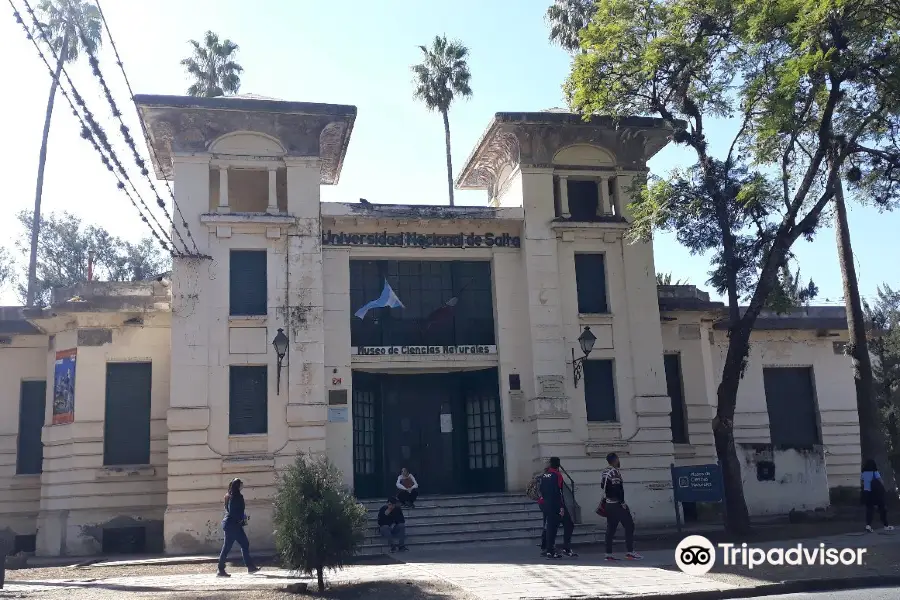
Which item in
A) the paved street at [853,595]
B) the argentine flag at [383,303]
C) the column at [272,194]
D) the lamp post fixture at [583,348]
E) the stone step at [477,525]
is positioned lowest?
the paved street at [853,595]

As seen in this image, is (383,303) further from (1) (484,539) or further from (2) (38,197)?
(2) (38,197)

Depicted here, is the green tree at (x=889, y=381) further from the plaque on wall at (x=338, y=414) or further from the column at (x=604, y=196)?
the plaque on wall at (x=338, y=414)

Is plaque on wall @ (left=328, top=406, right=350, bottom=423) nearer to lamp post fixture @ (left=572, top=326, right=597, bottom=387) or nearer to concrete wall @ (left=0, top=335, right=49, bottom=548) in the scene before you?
lamp post fixture @ (left=572, top=326, right=597, bottom=387)

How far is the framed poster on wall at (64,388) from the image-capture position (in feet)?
66.2

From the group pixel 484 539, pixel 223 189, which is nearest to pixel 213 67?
pixel 223 189

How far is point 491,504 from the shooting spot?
19.5 meters

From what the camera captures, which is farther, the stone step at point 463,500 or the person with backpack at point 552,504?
the stone step at point 463,500

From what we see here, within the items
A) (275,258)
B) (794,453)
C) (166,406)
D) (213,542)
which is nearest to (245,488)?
(213,542)

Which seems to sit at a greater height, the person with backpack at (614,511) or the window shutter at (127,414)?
the window shutter at (127,414)

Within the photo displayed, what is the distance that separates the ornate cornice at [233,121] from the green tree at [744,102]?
6031 millimetres

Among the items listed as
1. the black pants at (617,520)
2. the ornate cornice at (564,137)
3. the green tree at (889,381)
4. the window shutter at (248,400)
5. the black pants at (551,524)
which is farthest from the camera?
the green tree at (889,381)

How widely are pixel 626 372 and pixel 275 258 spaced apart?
28.8ft

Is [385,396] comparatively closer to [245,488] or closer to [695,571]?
[245,488]

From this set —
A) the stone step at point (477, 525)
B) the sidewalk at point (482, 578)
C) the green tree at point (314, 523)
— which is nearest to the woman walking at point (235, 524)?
the sidewalk at point (482, 578)
